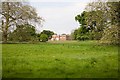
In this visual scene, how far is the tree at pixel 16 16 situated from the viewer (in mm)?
26016

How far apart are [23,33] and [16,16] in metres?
1.94

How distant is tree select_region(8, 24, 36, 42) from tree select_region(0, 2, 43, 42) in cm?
49

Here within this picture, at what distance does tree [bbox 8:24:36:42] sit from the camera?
26.0 metres

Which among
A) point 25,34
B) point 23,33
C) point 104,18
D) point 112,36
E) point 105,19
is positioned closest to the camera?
point 112,36

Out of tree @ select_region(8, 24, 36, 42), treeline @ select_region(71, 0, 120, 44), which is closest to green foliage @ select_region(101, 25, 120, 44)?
treeline @ select_region(71, 0, 120, 44)

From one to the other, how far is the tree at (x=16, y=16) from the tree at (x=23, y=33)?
49cm

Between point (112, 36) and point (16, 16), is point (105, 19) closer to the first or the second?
point (112, 36)

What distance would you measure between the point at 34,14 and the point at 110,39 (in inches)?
387

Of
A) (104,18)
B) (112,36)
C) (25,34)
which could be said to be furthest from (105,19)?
(25,34)

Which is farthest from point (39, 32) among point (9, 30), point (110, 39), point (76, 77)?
point (76, 77)

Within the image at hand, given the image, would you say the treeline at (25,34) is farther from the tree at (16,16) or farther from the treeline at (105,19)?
the treeline at (105,19)

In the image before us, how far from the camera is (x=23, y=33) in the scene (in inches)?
1031

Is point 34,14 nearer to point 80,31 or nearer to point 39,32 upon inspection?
point 39,32

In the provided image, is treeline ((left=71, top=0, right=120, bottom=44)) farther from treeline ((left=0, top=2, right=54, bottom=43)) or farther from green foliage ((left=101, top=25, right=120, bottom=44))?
treeline ((left=0, top=2, right=54, bottom=43))
